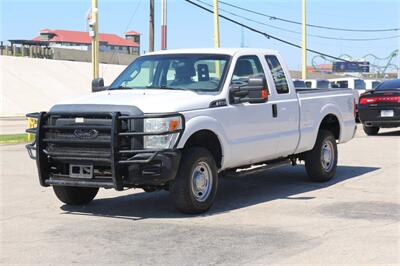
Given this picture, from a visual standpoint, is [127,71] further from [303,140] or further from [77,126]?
[303,140]

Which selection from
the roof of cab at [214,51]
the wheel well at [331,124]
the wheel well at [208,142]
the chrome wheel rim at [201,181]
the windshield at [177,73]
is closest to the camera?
the chrome wheel rim at [201,181]

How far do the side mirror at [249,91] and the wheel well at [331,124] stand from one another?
8.49 feet

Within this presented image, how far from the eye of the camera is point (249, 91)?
8297 millimetres

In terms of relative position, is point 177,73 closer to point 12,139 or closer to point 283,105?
point 283,105

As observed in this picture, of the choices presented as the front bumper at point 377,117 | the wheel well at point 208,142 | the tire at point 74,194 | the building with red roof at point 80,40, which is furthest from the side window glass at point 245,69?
the building with red roof at point 80,40

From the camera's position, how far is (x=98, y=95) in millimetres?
8234

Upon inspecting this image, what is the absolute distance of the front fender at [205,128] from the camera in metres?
7.50

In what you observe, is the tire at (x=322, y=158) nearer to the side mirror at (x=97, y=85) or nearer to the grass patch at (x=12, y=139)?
the side mirror at (x=97, y=85)

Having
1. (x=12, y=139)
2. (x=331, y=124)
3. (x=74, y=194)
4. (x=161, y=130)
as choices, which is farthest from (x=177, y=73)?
(x=12, y=139)

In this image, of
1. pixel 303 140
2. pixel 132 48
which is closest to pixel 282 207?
pixel 303 140

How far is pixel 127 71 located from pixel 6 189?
2761 millimetres

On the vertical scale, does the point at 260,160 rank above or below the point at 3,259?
above

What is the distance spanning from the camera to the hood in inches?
292

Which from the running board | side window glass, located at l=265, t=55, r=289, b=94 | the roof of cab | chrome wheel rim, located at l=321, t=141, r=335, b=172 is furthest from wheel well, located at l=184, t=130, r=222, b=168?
chrome wheel rim, located at l=321, t=141, r=335, b=172
